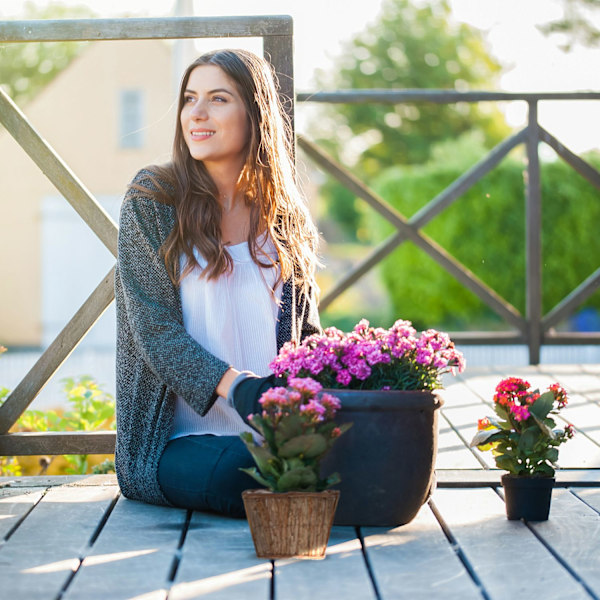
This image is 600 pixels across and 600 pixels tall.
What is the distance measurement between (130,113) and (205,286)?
1321 cm

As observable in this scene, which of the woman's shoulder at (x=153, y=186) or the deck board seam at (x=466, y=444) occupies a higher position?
the woman's shoulder at (x=153, y=186)

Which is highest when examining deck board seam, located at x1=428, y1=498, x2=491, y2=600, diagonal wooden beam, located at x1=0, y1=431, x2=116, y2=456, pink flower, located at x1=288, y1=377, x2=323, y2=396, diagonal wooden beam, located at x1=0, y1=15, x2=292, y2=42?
diagonal wooden beam, located at x1=0, y1=15, x2=292, y2=42

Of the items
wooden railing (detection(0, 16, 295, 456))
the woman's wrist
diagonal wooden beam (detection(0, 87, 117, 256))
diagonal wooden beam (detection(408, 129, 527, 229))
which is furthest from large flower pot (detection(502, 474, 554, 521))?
diagonal wooden beam (detection(408, 129, 527, 229))

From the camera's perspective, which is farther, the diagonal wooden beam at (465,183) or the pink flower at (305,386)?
the diagonal wooden beam at (465,183)

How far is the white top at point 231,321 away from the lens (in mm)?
2328

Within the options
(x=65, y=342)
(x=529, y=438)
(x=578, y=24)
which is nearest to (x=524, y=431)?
(x=529, y=438)

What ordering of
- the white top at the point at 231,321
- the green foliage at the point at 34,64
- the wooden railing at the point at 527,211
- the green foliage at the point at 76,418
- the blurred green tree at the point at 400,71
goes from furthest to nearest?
the green foliage at the point at 34,64 → the blurred green tree at the point at 400,71 → the wooden railing at the point at 527,211 → the green foliage at the point at 76,418 → the white top at the point at 231,321

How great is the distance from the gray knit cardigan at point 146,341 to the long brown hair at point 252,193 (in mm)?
45

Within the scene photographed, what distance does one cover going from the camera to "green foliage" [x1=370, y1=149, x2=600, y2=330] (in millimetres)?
10812

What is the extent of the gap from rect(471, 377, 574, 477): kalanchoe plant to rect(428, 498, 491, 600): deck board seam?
0.18m

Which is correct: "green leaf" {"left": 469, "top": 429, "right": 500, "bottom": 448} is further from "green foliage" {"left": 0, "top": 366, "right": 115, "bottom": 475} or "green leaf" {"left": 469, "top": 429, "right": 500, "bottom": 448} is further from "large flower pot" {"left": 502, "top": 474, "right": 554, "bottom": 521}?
"green foliage" {"left": 0, "top": 366, "right": 115, "bottom": 475}

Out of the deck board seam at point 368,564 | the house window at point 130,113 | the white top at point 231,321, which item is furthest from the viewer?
the house window at point 130,113

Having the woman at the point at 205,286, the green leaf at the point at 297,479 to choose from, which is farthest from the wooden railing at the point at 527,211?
the green leaf at the point at 297,479

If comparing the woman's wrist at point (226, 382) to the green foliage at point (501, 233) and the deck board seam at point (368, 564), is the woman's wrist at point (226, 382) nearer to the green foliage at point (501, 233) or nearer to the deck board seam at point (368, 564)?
the deck board seam at point (368, 564)
